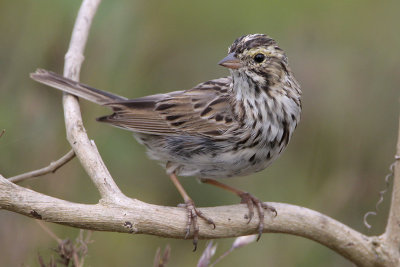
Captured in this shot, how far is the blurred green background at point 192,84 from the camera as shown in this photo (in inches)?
185

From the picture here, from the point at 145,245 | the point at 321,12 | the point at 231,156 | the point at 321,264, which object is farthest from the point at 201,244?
the point at 321,12

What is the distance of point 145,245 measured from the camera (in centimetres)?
509

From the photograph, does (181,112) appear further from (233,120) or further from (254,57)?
(254,57)

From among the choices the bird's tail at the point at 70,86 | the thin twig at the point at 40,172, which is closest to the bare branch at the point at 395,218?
the thin twig at the point at 40,172

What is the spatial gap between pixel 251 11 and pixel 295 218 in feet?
8.10

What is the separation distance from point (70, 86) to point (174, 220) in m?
1.26

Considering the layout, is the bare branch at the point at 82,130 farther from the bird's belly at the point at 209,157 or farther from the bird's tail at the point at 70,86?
the bird's belly at the point at 209,157

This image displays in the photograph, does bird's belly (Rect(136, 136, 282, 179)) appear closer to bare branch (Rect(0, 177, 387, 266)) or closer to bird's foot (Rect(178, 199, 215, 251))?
bare branch (Rect(0, 177, 387, 266))

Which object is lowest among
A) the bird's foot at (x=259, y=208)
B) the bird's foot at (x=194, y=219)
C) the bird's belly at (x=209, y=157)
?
the bird's foot at (x=194, y=219)

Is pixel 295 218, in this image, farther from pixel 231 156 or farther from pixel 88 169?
pixel 88 169

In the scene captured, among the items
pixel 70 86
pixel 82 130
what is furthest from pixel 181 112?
pixel 82 130

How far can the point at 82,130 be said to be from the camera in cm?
379

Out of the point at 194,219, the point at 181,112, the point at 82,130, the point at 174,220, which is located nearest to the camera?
the point at 174,220

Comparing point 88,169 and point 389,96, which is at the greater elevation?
point 389,96
